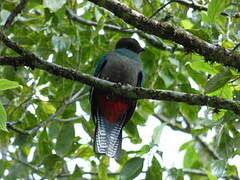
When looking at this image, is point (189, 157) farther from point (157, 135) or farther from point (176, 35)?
point (176, 35)

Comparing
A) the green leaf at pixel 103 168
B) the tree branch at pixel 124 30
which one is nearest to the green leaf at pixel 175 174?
the green leaf at pixel 103 168

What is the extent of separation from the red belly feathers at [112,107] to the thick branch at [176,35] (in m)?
1.88

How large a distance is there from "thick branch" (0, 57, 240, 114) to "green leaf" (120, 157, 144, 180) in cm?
49

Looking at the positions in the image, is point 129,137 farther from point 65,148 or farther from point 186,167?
point 186,167

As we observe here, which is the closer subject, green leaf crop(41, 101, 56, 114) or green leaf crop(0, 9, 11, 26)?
green leaf crop(0, 9, 11, 26)

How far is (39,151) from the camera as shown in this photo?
4.87m

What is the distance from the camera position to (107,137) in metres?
5.20

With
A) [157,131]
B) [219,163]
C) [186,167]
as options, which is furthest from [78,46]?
[186,167]

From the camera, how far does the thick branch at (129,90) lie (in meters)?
3.59

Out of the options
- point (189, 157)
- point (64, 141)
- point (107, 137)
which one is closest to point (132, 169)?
point (64, 141)

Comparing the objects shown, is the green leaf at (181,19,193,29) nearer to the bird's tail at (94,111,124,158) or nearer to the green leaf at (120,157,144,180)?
the bird's tail at (94,111,124,158)

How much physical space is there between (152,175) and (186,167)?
3.64 m

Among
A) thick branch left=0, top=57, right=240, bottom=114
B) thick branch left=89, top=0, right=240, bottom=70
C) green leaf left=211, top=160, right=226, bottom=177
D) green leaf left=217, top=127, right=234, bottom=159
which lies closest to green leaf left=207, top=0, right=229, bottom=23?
thick branch left=89, top=0, right=240, bottom=70

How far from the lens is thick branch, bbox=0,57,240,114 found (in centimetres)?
359
